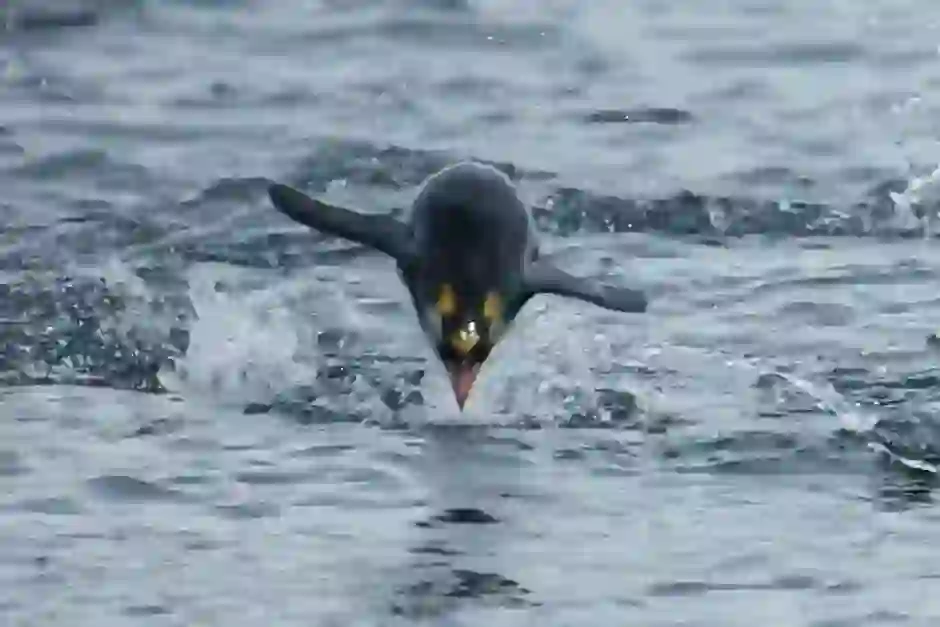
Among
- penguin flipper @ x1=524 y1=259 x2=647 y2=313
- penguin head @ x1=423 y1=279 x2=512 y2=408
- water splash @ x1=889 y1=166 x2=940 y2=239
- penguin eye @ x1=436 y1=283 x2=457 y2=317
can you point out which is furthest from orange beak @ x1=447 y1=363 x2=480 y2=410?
water splash @ x1=889 y1=166 x2=940 y2=239

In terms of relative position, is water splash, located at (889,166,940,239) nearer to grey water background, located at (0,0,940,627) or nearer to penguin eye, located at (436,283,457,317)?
grey water background, located at (0,0,940,627)

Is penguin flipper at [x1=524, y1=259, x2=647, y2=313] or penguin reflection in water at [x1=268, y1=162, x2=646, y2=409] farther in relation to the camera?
penguin flipper at [x1=524, y1=259, x2=647, y2=313]

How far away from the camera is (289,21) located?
Answer: 52.9 feet

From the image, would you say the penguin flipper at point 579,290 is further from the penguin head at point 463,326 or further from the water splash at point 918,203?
the water splash at point 918,203

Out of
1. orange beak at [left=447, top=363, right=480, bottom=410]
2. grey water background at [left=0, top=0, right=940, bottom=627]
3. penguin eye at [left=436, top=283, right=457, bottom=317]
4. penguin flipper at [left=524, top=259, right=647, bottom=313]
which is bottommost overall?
grey water background at [left=0, top=0, right=940, bottom=627]

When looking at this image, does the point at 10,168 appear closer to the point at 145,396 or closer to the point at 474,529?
the point at 145,396

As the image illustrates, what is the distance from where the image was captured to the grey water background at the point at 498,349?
8016mm

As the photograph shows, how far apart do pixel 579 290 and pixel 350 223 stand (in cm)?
85

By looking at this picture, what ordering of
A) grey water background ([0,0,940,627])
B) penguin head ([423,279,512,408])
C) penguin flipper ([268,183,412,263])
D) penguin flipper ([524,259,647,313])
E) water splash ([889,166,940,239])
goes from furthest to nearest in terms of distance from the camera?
water splash ([889,166,940,239]), penguin flipper ([268,183,412,263]), penguin flipper ([524,259,647,313]), penguin head ([423,279,512,408]), grey water background ([0,0,940,627])

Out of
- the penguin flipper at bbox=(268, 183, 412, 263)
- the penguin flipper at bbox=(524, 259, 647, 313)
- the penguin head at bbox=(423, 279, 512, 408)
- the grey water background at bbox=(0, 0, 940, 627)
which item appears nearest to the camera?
the grey water background at bbox=(0, 0, 940, 627)

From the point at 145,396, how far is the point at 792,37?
6.99 m

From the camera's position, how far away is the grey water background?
802 cm

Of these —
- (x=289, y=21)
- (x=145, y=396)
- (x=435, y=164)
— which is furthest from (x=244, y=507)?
(x=289, y=21)

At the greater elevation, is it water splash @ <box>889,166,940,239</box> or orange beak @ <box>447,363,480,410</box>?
orange beak @ <box>447,363,480,410</box>
